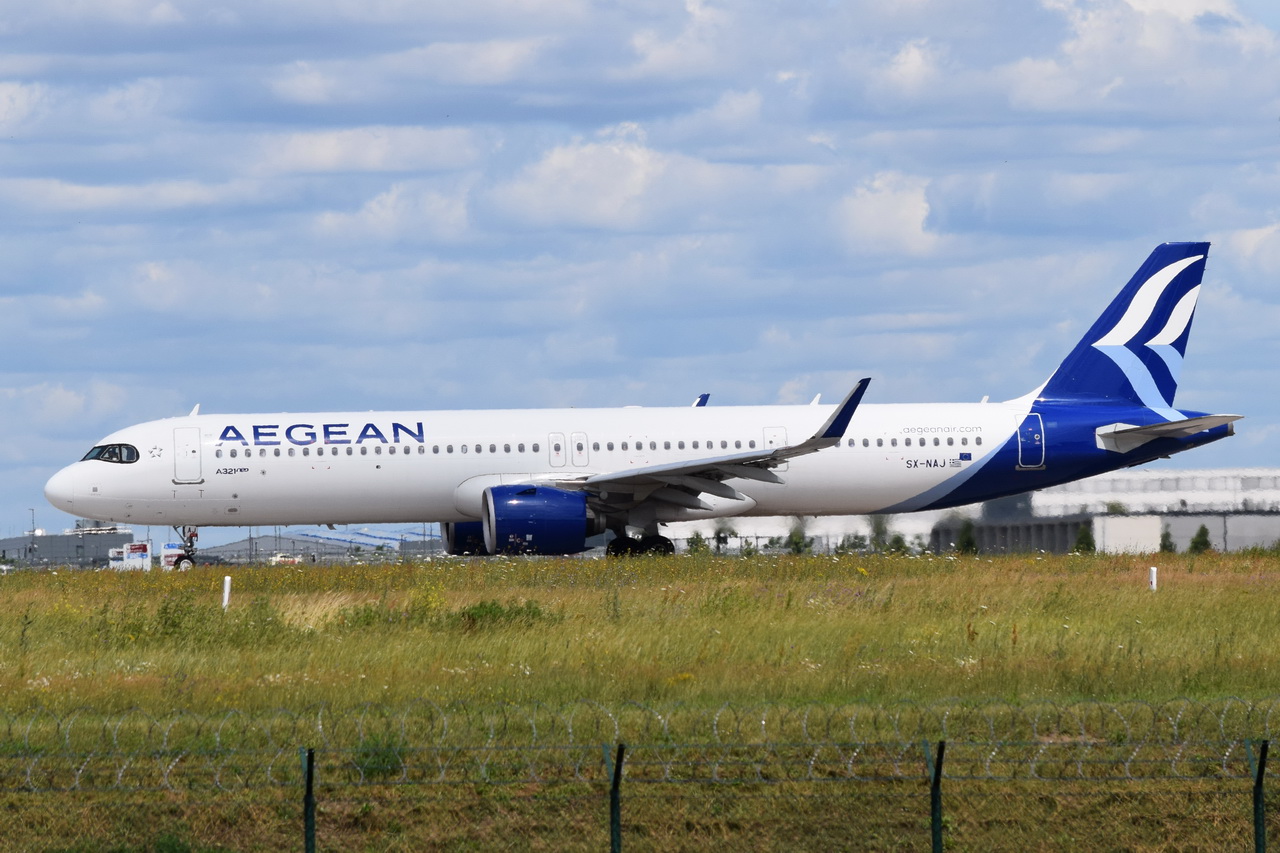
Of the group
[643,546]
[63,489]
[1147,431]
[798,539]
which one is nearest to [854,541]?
[798,539]

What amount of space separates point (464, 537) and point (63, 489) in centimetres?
822

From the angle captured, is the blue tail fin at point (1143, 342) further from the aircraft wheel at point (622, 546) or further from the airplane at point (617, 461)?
the aircraft wheel at point (622, 546)

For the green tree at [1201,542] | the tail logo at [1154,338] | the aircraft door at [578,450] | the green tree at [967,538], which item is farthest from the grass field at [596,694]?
the green tree at [1201,542]

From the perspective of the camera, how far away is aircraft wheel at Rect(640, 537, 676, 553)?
3275cm

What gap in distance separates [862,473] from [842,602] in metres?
11.0

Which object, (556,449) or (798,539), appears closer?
(556,449)

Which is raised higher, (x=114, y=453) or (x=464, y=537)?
(x=114, y=453)

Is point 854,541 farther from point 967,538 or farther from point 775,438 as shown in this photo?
point 775,438

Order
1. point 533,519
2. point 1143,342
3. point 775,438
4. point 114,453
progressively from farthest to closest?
point 1143,342 → point 775,438 → point 114,453 → point 533,519

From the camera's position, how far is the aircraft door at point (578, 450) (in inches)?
1288

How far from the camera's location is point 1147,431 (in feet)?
110

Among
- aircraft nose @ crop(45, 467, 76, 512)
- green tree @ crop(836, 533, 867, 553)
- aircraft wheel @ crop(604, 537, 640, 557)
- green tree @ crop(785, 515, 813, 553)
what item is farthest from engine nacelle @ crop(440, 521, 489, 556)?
green tree @ crop(836, 533, 867, 553)

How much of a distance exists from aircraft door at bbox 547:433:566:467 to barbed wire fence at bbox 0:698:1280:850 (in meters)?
18.3

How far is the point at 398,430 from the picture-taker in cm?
3209
